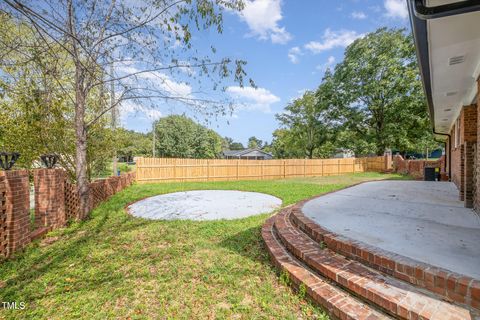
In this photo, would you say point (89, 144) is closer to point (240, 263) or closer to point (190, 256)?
point (190, 256)

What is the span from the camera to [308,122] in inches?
1014

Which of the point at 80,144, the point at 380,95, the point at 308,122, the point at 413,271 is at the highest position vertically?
the point at 380,95

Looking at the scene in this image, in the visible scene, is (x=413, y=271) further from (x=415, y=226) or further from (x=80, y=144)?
(x=80, y=144)

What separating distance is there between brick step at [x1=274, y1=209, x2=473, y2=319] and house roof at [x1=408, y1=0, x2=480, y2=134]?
2517 mm

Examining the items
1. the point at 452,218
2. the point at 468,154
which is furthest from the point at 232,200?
the point at 468,154

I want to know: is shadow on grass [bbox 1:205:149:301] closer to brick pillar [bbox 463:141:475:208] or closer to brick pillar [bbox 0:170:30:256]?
brick pillar [bbox 0:170:30:256]

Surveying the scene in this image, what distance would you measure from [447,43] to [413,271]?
284 centimetres

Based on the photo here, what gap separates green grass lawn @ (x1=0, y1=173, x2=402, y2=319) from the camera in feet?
7.15

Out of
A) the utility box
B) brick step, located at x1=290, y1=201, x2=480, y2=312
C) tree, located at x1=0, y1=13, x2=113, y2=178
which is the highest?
tree, located at x1=0, y1=13, x2=113, y2=178

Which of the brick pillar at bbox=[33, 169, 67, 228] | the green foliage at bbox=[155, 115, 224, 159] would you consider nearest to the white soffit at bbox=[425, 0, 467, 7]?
the brick pillar at bbox=[33, 169, 67, 228]

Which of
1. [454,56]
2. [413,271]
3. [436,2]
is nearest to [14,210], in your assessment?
[413,271]

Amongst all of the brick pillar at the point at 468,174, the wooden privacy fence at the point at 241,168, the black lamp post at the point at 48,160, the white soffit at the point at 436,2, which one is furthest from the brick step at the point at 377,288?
the wooden privacy fence at the point at 241,168

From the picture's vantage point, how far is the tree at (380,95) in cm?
1864

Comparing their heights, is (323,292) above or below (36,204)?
below
